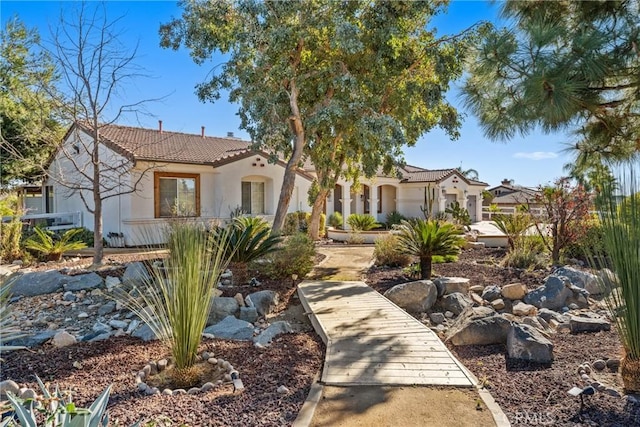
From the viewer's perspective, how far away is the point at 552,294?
766 centimetres

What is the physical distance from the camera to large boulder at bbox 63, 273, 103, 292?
320 inches

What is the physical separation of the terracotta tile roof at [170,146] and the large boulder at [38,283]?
520 centimetres

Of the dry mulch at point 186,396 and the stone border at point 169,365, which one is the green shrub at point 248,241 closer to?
the dry mulch at point 186,396

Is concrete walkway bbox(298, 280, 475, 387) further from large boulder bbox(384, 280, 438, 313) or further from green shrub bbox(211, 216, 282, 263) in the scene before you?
green shrub bbox(211, 216, 282, 263)

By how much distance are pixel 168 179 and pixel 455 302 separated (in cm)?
1207

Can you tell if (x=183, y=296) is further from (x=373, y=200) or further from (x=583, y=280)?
(x=373, y=200)

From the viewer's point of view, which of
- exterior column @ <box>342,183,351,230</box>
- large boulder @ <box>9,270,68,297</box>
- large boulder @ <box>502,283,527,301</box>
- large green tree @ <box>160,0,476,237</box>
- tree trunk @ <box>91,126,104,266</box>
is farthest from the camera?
exterior column @ <box>342,183,351,230</box>

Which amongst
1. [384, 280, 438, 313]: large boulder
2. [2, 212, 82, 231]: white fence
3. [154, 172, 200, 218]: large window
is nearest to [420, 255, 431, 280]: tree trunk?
[384, 280, 438, 313]: large boulder

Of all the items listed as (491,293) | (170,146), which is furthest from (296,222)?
(491,293)

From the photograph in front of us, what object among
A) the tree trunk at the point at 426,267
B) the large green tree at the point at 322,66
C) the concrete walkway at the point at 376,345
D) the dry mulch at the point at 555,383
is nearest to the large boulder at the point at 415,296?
the concrete walkway at the point at 376,345

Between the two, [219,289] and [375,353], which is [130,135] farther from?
[375,353]

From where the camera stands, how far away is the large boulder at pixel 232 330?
6012mm

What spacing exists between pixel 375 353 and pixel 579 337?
3.01 m

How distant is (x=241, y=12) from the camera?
426 inches
